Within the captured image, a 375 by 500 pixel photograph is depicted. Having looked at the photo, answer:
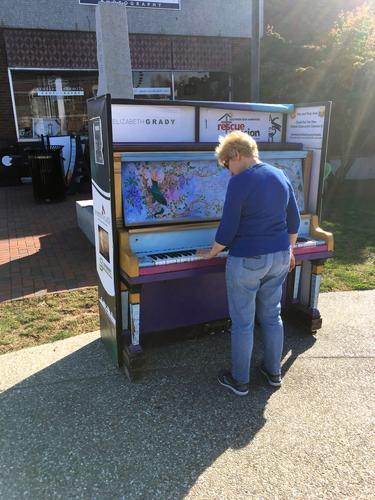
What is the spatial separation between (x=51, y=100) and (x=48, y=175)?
4367 millimetres

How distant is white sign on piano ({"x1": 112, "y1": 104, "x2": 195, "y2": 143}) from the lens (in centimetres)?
331

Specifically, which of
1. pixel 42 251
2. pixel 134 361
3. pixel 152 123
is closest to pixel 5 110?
pixel 42 251

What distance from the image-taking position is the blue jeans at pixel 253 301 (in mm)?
2803

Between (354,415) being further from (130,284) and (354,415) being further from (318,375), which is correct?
(130,284)

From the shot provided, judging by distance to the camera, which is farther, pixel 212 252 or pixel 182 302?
pixel 182 302

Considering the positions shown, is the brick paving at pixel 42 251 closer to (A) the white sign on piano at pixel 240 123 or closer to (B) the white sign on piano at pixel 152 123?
(B) the white sign on piano at pixel 152 123

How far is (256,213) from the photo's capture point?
271 centimetres

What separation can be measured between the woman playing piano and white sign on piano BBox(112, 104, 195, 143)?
2.61ft

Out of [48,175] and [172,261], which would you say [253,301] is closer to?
[172,261]

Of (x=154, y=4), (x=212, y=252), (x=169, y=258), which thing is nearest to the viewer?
(x=212, y=252)

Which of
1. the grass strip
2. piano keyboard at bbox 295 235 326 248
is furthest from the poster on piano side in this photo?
the grass strip

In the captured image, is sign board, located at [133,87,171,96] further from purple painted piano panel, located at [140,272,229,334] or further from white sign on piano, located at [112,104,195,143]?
purple painted piano panel, located at [140,272,229,334]

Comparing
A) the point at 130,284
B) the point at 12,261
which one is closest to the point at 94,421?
the point at 130,284

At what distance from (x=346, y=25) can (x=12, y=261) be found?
843cm
